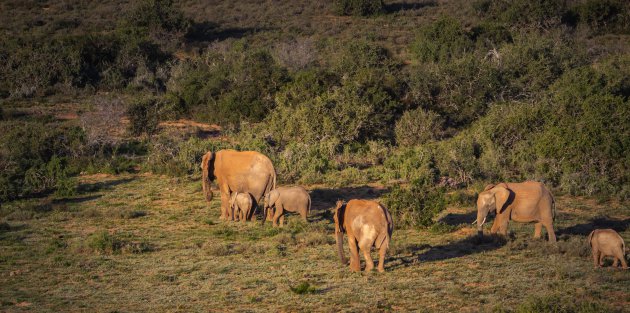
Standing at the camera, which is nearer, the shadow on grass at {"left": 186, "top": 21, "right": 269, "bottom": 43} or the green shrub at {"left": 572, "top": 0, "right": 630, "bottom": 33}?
the shadow on grass at {"left": 186, "top": 21, "right": 269, "bottom": 43}

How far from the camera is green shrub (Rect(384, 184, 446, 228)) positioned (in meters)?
17.8

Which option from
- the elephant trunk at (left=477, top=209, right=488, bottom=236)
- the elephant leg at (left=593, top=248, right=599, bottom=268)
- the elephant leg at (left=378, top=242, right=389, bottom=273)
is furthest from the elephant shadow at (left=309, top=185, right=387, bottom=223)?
the elephant leg at (left=593, top=248, right=599, bottom=268)

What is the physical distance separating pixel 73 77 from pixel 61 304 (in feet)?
88.7

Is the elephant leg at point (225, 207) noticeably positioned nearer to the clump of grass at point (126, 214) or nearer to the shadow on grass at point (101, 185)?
the clump of grass at point (126, 214)

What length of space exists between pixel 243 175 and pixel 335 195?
3.60 m

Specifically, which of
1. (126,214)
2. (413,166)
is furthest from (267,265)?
(413,166)

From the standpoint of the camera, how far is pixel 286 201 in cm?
1817

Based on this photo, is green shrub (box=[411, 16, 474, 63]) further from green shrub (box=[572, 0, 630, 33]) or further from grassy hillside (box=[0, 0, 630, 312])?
green shrub (box=[572, 0, 630, 33])

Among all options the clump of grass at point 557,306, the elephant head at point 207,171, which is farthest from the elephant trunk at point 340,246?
the elephant head at point 207,171

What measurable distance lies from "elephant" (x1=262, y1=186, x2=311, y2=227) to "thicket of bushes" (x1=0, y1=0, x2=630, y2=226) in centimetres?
236

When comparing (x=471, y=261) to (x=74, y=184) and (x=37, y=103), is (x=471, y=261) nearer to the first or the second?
(x=74, y=184)

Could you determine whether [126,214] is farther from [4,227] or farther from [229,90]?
[229,90]

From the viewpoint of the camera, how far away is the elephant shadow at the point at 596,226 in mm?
17766

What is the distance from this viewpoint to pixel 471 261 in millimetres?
15023
